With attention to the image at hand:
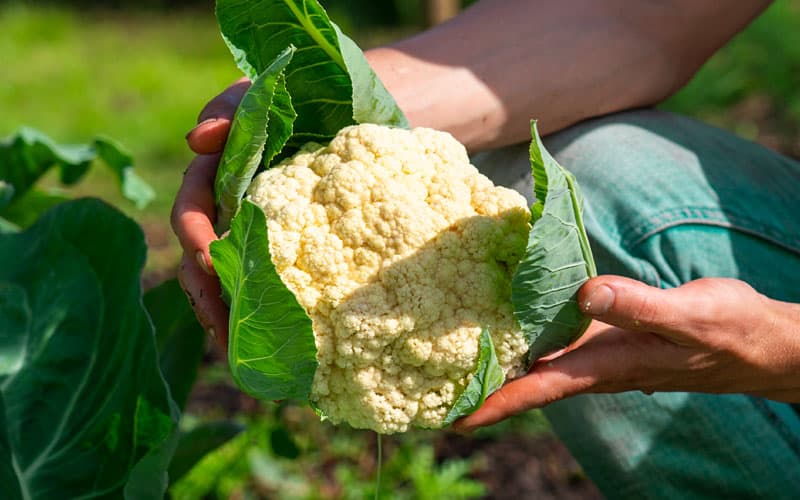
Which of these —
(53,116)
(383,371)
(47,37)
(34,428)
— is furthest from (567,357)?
(47,37)

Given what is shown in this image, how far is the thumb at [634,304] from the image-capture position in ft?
4.49

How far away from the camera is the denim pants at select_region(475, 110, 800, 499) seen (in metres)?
1.90

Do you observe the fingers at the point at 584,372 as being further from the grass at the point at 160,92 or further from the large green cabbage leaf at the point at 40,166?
the grass at the point at 160,92

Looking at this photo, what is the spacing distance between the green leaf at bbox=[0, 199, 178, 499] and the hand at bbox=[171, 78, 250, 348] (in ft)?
0.81

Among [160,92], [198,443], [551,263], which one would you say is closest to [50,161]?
[198,443]

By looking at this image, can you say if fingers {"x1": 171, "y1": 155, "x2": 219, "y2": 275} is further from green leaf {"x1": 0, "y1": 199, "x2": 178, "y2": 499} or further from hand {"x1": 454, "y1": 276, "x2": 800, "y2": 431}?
hand {"x1": 454, "y1": 276, "x2": 800, "y2": 431}

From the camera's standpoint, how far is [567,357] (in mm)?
1561

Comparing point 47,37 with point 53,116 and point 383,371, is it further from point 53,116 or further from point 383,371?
point 383,371

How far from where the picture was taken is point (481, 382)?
144cm

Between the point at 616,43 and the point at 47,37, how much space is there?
627 cm

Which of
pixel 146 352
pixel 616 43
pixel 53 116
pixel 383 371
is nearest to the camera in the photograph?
pixel 383 371

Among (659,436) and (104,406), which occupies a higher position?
(104,406)

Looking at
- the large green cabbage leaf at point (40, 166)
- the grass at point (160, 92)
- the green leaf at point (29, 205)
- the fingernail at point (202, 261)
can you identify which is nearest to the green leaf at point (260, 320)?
the fingernail at point (202, 261)

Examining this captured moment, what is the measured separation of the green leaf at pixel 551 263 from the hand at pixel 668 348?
0.15 ft
